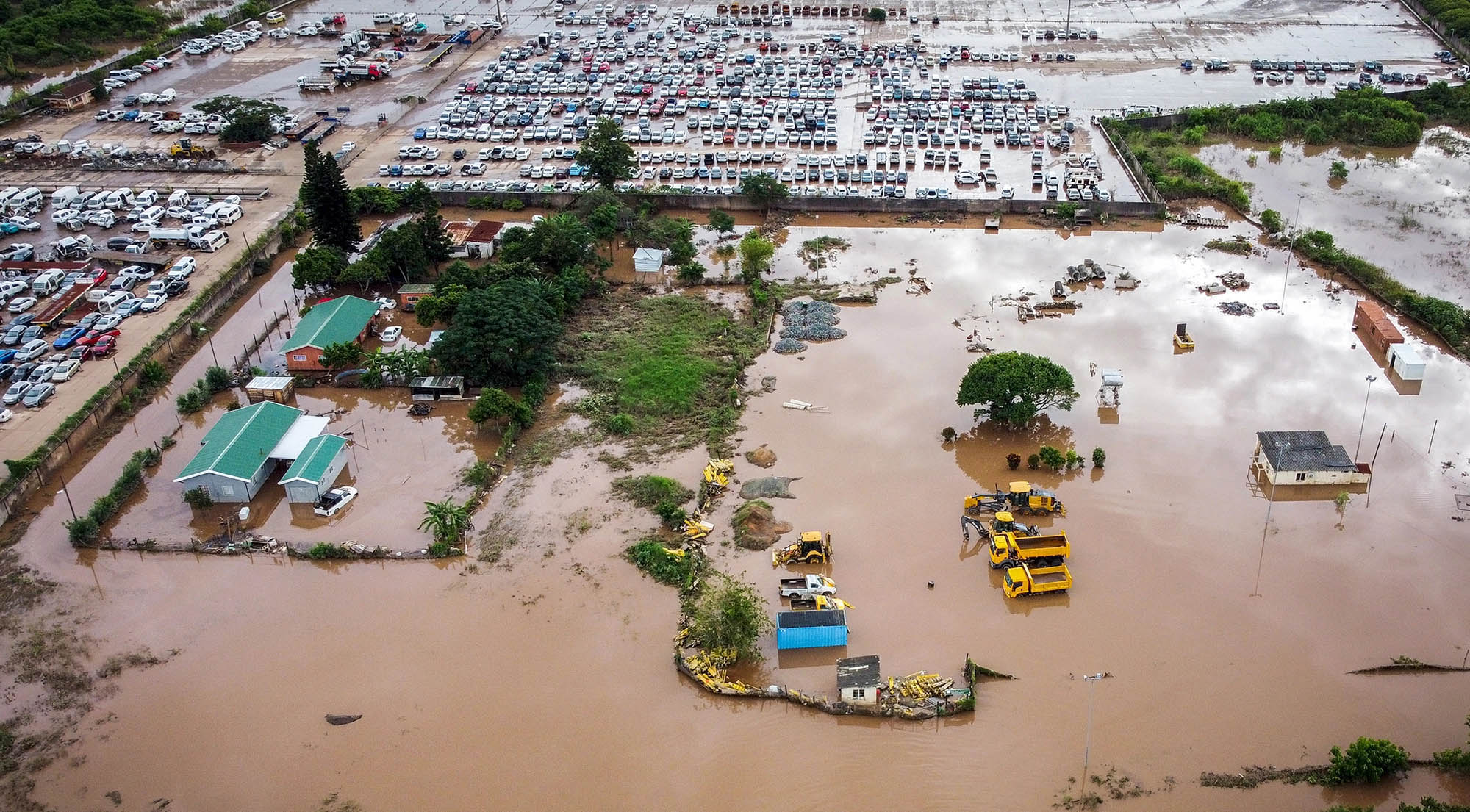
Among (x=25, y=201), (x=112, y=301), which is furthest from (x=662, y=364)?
(x=25, y=201)

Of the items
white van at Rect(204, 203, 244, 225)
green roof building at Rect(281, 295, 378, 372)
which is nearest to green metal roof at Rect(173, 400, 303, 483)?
green roof building at Rect(281, 295, 378, 372)

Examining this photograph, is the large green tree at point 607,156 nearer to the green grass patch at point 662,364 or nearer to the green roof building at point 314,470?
the green grass patch at point 662,364

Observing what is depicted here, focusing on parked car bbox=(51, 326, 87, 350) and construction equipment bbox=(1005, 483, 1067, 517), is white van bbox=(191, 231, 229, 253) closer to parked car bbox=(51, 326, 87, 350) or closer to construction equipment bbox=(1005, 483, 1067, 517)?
parked car bbox=(51, 326, 87, 350)

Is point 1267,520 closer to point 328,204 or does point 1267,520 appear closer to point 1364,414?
point 1364,414

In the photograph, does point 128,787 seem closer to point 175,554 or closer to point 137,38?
point 175,554

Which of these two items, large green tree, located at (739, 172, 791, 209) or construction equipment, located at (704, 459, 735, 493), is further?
large green tree, located at (739, 172, 791, 209)

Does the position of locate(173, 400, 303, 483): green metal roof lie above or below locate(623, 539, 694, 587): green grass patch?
above
